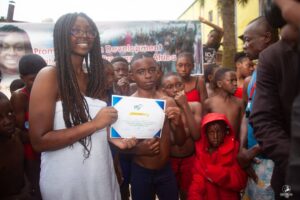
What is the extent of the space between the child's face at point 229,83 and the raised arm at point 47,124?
227 cm

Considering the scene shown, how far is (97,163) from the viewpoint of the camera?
2047 millimetres

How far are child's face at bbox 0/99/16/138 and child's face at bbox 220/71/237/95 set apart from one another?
232 centimetres

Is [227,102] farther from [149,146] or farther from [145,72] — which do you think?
[149,146]

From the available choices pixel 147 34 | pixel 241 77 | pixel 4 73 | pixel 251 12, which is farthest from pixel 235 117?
pixel 251 12

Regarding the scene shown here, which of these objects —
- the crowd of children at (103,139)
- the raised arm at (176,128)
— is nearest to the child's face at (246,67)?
the crowd of children at (103,139)

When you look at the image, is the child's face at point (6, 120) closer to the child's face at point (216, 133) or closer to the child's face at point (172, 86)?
the child's face at point (172, 86)

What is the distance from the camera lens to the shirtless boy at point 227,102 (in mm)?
3646

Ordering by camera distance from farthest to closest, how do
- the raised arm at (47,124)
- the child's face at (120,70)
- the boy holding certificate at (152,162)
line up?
1. the child's face at (120,70)
2. the boy holding certificate at (152,162)
3. the raised arm at (47,124)

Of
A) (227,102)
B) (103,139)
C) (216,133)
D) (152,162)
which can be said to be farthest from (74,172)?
(227,102)

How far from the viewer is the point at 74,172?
198 centimetres

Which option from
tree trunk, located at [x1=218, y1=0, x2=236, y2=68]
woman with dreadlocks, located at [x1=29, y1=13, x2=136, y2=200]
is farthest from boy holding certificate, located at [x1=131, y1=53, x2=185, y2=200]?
tree trunk, located at [x1=218, y1=0, x2=236, y2=68]

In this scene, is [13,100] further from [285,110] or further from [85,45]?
[285,110]

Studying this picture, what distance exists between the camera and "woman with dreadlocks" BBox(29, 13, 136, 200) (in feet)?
6.32

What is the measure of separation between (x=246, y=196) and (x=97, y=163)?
4.49 feet
